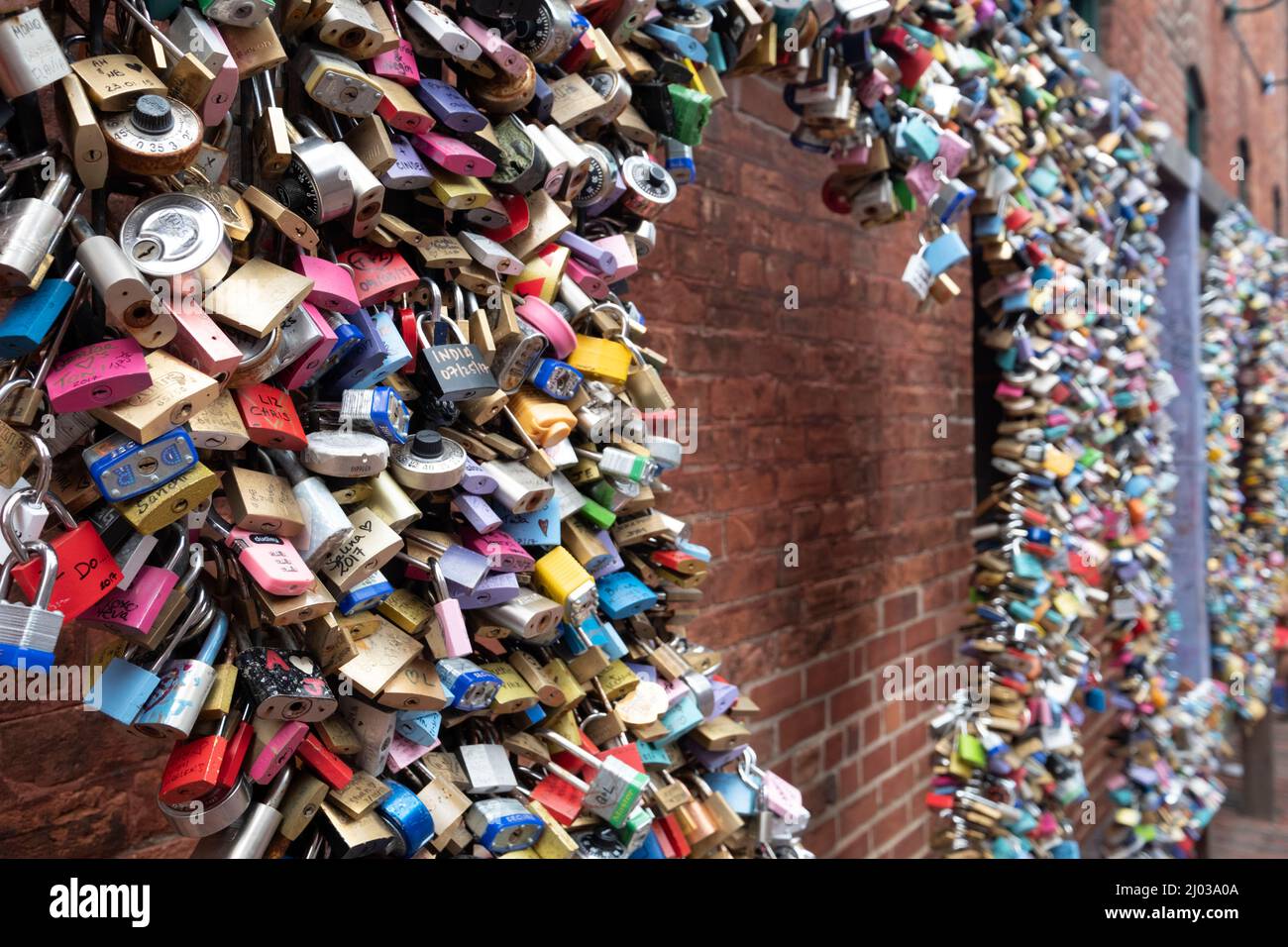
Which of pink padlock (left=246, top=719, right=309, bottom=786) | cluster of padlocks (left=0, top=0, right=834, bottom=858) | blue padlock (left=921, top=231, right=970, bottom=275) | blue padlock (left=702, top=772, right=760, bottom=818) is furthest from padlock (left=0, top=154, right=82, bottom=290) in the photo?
blue padlock (left=921, top=231, right=970, bottom=275)

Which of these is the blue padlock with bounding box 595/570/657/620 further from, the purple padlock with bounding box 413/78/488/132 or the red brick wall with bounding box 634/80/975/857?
the red brick wall with bounding box 634/80/975/857

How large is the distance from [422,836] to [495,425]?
13.7 inches

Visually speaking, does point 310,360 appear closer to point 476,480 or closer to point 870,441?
point 476,480

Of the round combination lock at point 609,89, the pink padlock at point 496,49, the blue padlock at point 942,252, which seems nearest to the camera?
the pink padlock at point 496,49

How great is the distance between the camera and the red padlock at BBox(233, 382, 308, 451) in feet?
2.39

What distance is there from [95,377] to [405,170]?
0.31 metres

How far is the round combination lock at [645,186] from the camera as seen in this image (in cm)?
108

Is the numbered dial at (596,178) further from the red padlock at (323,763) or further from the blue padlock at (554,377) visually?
the red padlock at (323,763)

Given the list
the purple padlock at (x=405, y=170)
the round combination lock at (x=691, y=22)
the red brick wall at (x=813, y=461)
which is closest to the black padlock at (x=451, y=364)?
the purple padlock at (x=405, y=170)

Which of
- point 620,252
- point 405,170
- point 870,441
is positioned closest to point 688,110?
point 620,252

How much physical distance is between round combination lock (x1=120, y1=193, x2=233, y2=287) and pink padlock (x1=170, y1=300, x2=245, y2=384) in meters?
0.02

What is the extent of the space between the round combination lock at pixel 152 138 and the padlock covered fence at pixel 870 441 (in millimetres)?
48
